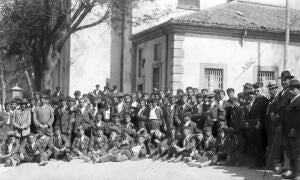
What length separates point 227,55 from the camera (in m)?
20.8

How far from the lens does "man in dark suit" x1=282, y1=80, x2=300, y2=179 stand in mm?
9812

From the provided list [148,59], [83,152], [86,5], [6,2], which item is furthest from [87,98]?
[148,59]

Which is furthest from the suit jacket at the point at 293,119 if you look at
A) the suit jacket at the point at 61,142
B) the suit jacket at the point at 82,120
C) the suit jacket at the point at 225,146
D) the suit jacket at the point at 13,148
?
the suit jacket at the point at 13,148

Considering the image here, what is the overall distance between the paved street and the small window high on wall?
13566 millimetres

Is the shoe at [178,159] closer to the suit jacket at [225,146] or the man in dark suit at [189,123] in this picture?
the man in dark suit at [189,123]

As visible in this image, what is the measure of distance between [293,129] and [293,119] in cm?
19

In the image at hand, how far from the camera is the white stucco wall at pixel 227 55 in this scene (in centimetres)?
2048

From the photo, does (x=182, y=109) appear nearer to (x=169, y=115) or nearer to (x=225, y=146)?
(x=169, y=115)

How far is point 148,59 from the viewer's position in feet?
76.3

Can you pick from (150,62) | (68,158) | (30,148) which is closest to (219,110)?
(68,158)

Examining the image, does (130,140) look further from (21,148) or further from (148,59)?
(148,59)

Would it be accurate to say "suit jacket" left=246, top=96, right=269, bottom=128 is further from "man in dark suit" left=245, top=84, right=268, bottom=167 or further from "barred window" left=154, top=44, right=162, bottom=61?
"barred window" left=154, top=44, right=162, bottom=61

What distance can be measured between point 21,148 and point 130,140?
291 centimetres

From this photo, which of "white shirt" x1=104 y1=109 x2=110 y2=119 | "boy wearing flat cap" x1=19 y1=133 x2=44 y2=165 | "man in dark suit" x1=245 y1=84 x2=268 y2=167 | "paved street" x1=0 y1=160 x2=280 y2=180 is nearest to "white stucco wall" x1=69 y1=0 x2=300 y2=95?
"white shirt" x1=104 y1=109 x2=110 y2=119
